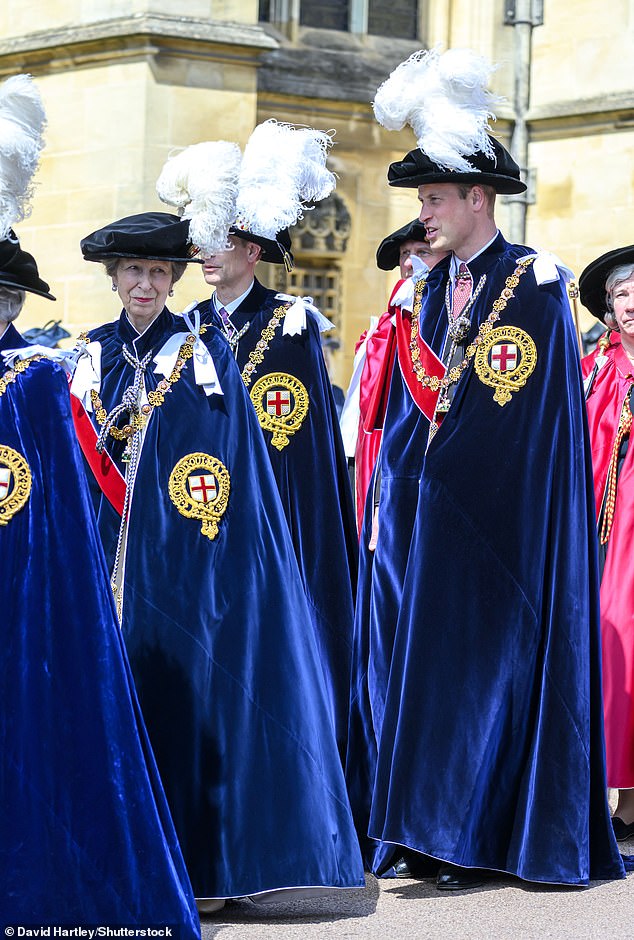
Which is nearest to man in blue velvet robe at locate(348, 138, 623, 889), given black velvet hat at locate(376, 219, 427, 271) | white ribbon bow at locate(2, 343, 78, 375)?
white ribbon bow at locate(2, 343, 78, 375)

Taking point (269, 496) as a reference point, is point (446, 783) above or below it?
below

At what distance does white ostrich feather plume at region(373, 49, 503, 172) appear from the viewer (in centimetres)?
652

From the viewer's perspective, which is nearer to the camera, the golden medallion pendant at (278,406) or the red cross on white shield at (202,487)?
the red cross on white shield at (202,487)

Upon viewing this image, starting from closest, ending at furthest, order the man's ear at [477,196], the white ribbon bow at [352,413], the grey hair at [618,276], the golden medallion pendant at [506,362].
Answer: the golden medallion pendant at [506,362]
the man's ear at [477,196]
the grey hair at [618,276]
the white ribbon bow at [352,413]

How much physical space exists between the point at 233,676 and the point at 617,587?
2277 mm

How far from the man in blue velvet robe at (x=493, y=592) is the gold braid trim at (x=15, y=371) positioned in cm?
169

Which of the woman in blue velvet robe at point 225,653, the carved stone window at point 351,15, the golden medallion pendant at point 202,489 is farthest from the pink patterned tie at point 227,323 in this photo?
the carved stone window at point 351,15

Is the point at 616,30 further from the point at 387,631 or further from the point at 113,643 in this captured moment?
the point at 113,643

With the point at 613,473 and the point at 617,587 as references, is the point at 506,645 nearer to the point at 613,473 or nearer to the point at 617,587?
the point at 617,587

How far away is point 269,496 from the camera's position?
6.04 m

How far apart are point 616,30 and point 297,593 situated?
1163 centimetres

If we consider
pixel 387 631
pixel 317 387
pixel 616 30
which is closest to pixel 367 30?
pixel 616 30

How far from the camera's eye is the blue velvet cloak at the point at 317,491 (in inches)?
302

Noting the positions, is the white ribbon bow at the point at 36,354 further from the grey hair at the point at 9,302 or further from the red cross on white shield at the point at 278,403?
the red cross on white shield at the point at 278,403
